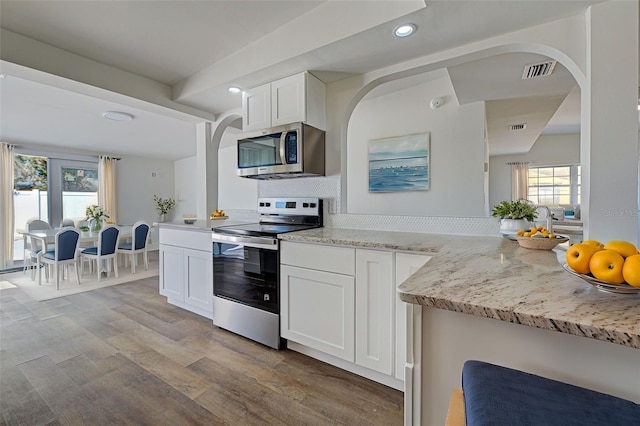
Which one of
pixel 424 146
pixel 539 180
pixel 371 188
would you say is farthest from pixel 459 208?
pixel 539 180

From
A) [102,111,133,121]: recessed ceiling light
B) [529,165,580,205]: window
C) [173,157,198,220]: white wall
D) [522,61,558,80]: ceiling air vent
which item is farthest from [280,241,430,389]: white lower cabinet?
[529,165,580,205]: window

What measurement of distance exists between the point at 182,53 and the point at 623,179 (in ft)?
10.5

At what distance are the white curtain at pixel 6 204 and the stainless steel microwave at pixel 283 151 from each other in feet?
16.7

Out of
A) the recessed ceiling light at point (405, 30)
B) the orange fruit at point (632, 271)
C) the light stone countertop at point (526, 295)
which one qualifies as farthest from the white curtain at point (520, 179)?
the orange fruit at point (632, 271)

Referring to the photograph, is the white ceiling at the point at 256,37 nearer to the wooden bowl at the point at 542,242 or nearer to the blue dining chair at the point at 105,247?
the wooden bowl at the point at 542,242

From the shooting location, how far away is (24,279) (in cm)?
433

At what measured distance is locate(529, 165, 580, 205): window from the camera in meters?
6.30

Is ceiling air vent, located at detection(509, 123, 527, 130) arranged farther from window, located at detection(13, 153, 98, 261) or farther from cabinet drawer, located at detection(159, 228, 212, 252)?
window, located at detection(13, 153, 98, 261)

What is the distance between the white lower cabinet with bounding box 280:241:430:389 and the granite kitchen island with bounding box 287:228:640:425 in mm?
647

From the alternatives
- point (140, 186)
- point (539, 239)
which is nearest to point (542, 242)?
point (539, 239)

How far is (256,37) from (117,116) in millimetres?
2774

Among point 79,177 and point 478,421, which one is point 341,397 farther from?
point 79,177

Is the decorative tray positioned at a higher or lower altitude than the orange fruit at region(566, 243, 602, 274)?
lower

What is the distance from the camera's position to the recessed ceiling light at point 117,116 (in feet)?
12.3
